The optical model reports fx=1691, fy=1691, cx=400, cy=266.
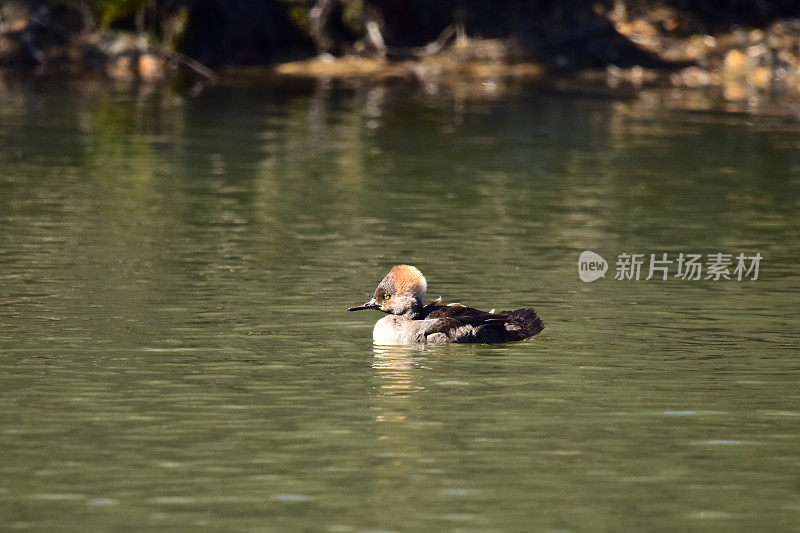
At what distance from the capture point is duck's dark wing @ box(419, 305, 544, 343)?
11.6 meters

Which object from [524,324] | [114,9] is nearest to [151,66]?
[114,9]

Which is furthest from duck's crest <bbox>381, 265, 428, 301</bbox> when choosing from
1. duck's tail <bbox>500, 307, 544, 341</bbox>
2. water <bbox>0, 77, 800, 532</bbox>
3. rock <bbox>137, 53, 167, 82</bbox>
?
rock <bbox>137, 53, 167, 82</bbox>

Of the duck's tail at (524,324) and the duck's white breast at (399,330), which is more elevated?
the duck's tail at (524,324)

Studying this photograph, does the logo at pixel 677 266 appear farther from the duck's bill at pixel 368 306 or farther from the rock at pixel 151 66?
the rock at pixel 151 66

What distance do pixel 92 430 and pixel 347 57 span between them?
29089 mm

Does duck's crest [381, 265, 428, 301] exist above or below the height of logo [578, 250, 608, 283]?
above

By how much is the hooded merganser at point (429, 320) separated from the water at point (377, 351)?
164 mm

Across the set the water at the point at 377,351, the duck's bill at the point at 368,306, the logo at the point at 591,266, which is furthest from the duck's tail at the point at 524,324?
the logo at the point at 591,266

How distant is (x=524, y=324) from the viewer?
38.0 feet

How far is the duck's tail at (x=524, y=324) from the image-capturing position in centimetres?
1156

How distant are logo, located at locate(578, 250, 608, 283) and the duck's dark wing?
2.65 meters

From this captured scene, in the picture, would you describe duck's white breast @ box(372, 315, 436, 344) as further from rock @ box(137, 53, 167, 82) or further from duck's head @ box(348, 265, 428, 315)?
rock @ box(137, 53, 167, 82)

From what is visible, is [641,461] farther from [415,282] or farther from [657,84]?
[657,84]

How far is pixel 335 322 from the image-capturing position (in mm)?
12430
